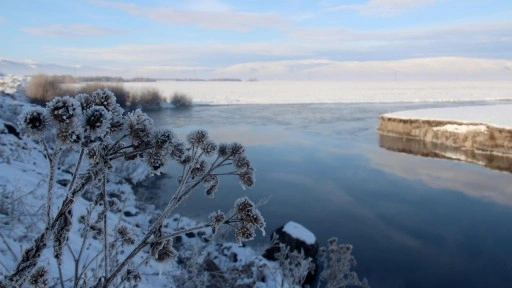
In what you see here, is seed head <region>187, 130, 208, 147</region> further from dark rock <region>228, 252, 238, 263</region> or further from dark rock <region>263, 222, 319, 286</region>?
dark rock <region>263, 222, 319, 286</region>

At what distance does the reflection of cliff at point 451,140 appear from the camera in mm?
23234

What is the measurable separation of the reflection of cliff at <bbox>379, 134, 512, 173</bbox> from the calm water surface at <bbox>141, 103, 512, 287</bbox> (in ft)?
4.30

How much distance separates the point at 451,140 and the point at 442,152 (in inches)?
136

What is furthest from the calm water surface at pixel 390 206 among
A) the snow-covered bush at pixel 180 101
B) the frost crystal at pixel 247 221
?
the snow-covered bush at pixel 180 101

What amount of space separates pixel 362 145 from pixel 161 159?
80.1 feet

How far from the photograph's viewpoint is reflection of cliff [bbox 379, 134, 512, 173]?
21.6 meters

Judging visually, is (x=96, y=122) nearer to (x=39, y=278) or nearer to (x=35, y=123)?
(x=35, y=123)

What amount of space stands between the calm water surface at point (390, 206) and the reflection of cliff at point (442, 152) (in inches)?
51.6

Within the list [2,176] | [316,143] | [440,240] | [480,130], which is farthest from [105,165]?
[480,130]

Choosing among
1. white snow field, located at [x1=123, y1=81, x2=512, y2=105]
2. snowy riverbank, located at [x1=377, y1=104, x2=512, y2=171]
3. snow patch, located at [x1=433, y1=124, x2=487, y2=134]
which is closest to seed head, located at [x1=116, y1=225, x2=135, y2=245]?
snowy riverbank, located at [x1=377, y1=104, x2=512, y2=171]

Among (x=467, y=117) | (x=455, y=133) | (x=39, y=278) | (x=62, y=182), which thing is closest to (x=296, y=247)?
(x=62, y=182)

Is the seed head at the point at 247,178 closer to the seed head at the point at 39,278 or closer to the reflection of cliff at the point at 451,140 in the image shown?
the seed head at the point at 39,278

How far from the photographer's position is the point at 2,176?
23.6ft

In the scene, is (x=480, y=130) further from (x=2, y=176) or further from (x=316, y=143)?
(x=2, y=176)
